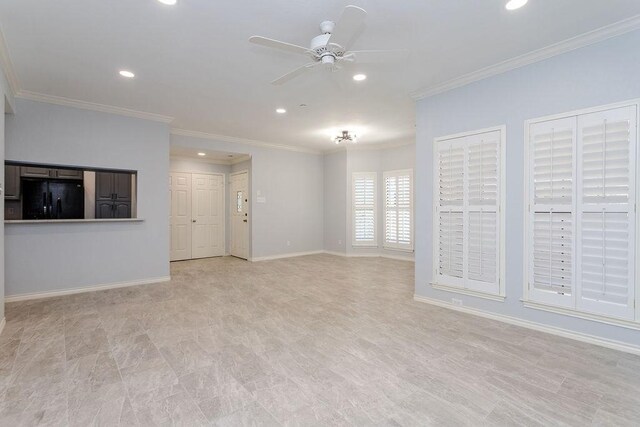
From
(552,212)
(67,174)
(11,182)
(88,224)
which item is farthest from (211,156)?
(552,212)

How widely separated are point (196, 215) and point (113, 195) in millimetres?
2901

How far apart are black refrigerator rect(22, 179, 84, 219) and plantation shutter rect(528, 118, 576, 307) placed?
243 inches

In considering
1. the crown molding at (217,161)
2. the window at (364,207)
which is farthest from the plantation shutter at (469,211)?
the crown molding at (217,161)

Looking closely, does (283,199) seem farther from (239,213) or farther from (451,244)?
(451,244)

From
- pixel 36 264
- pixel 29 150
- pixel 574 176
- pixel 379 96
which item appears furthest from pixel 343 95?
pixel 36 264

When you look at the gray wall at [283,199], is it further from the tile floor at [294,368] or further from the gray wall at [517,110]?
the gray wall at [517,110]

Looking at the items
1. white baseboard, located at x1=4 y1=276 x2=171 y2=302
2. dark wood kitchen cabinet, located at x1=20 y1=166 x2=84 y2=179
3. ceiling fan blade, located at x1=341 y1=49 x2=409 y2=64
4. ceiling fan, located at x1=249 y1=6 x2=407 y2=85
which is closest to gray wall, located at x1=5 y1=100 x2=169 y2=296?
white baseboard, located at x1=4 y1=276 x2=171 y2=302

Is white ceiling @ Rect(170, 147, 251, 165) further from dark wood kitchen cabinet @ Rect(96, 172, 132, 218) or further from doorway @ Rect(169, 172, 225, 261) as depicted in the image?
dark wood kitchen cabinet @ Rect(96, 172, 132, 218)

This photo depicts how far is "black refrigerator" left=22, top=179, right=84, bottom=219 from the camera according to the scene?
14.2ft

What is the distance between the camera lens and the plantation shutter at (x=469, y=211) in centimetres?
341

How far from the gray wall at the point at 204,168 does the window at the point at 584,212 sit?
695 centimetres

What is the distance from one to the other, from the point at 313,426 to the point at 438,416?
30.4 inches

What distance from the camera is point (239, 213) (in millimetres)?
7863

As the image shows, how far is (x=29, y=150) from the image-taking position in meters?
4.19
